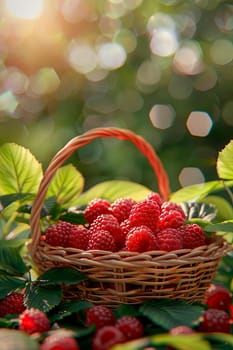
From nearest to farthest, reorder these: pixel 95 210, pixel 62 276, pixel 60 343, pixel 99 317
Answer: pixel 60 343 < pixel 99 317 < pixel 62 276 < pixel 95 210

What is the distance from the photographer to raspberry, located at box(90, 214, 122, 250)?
1.03 meters

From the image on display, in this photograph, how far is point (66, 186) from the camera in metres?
1.21

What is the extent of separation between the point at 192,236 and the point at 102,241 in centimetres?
15

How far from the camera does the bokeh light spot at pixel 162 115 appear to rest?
7.41ft

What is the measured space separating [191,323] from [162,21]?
4.93 feet

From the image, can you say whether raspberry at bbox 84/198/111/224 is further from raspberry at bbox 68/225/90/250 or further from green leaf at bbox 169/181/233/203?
green leaf at bbox 169/181/233/203

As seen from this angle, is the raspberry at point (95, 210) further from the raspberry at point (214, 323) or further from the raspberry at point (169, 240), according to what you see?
the raspberry at point (214, 323)

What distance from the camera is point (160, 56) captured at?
228 centimetres

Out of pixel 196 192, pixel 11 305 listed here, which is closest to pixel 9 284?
pixel 11 305

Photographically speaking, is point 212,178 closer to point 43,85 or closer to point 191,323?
point 43,85

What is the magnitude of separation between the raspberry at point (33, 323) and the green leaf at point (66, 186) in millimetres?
347

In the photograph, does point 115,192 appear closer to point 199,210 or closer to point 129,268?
point 199,210

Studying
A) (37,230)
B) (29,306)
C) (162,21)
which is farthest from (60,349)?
(162,21)

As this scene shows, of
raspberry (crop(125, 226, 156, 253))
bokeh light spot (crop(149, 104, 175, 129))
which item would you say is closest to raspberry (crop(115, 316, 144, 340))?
raspberry (crop(125, 226, 156, 253))
